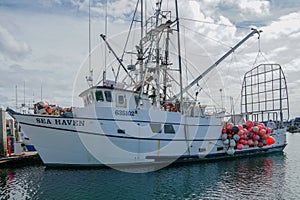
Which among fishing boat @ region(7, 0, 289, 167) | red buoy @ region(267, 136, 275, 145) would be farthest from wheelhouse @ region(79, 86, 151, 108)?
red buoy @ region(267, 136, 275, 145)

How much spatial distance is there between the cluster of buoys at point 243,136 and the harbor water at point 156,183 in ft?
9.01

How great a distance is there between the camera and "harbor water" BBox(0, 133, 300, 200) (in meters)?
12.6

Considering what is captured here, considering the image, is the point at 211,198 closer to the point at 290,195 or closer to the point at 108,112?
the point at 290,195

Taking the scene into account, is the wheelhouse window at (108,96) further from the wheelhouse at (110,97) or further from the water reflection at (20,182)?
the water reflection at (20,182)

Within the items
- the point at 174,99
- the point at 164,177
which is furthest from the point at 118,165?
the point at 174,99

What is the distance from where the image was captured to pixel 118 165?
17.1 metres

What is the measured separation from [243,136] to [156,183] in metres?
10.6

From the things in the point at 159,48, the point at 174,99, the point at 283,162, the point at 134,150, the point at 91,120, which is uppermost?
the point at 159,48

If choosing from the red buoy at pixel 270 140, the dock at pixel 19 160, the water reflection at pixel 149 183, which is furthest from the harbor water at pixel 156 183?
the red buoy at pixel 270 140

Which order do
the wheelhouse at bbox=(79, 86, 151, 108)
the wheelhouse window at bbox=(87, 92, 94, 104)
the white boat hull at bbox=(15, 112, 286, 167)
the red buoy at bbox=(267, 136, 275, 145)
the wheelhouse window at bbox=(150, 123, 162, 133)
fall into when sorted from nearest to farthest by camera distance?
the white boat hull at bbox=(15, 112, 286, 167)
the wheelhouse at bbox=(79, 86, 151, 108)
the wheelhouse window at bbox=(87, 92, 94, 104)
the wheelhouse window at bbox=(150, 123, 162, 133)
the red buoy at bbox=(267, 136, 275, 145)

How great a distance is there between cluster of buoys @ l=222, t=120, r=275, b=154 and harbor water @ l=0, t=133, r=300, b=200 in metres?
2.75

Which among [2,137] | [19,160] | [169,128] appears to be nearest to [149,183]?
[169,128]

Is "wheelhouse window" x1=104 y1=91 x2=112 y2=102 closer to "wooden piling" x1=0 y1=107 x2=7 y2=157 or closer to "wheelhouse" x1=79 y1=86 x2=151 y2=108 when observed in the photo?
"wheelhouse" x1=79 y1=86 x2=151 y2=108

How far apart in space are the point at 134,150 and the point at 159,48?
7.79 m
